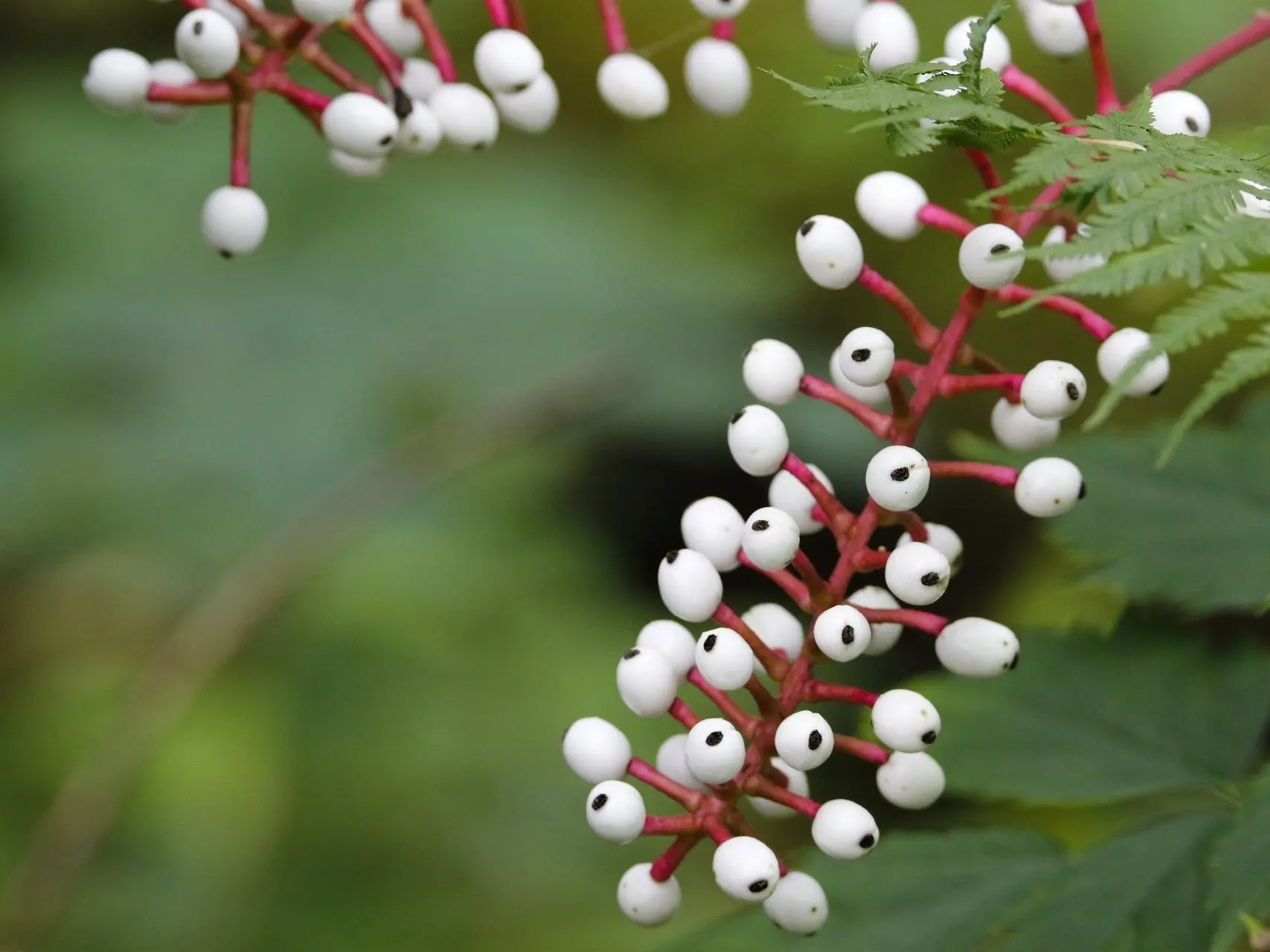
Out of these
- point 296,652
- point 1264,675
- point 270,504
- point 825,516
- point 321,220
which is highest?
point 825,516

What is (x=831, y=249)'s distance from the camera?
45 centimetres

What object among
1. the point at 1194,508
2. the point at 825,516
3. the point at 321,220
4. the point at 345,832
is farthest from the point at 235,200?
the point at 321,220

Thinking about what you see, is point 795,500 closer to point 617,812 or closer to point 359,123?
point 617,812

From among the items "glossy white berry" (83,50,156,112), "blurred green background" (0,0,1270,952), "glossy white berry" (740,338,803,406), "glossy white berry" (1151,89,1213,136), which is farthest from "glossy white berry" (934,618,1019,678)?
"blurred green background" (0,0,1270,952)

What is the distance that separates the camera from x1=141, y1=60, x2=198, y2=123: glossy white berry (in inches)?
22.7

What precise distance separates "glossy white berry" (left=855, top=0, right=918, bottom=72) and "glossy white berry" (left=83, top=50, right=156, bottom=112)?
0.31 metres

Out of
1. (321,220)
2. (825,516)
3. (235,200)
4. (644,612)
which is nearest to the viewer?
(825,516)

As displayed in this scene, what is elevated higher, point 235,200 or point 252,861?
point 235,200

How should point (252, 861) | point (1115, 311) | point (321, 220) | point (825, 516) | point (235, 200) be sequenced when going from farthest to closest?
1. point (321, 220)
2. point (252, 861)
3. point (1115, 311)
4. point (235, 200)
5. point (825, 516)

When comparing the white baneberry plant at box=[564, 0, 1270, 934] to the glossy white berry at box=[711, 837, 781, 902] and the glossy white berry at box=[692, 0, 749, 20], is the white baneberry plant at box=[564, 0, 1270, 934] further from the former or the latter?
the glossy white berry at box=[692, 0, 749, 20]

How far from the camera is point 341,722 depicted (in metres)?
1.24

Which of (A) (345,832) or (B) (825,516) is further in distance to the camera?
(A) (345,832)

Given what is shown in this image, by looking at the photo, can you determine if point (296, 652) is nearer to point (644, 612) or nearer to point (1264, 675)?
point (644, 612)

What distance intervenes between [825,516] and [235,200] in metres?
0.31
